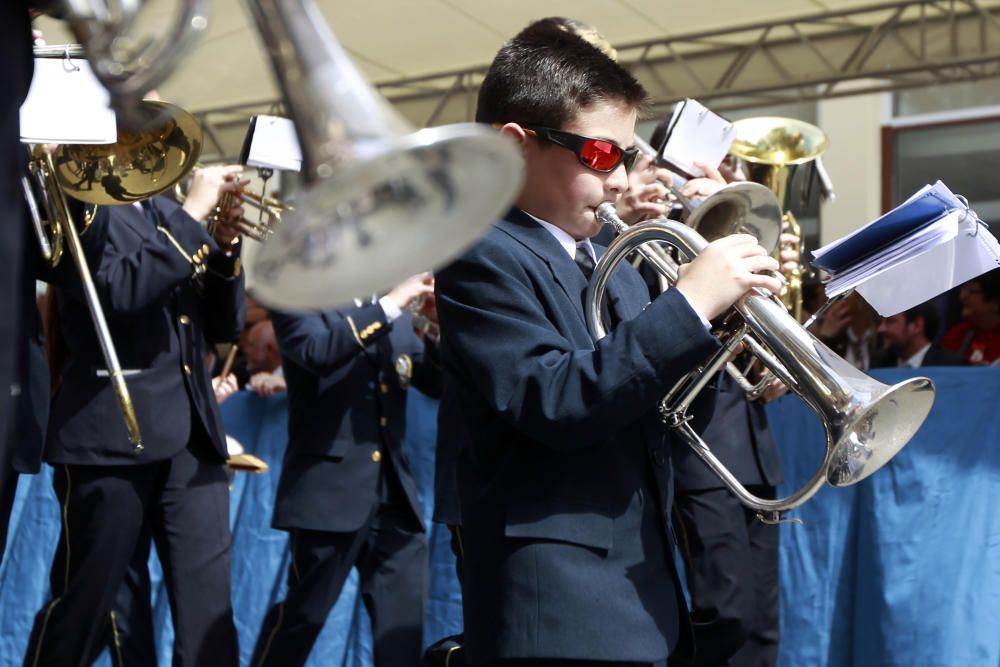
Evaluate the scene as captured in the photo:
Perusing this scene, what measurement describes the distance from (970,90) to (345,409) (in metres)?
6.27

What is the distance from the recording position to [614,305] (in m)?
2.44

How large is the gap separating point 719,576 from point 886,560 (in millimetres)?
678

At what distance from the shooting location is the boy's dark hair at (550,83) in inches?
93.4

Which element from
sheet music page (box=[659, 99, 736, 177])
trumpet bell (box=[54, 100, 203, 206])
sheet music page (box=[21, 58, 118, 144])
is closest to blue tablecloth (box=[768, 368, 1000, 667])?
sheet music page (box=[659, 99, 736, 177])

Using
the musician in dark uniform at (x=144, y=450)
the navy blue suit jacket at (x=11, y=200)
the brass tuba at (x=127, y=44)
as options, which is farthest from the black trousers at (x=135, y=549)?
the brass tuba at (x=127, y=44)

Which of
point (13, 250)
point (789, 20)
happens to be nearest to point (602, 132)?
point (13, 250)

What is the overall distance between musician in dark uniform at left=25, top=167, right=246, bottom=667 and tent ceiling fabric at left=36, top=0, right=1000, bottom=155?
324cm

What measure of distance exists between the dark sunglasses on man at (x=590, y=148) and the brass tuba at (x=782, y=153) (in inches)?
75.0

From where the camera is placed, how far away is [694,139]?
3521 mm

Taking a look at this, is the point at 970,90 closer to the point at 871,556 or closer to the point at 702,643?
the point at 871,556

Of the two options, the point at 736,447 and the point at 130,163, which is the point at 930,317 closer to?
the point at 736,447

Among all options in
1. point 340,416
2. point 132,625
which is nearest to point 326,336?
point 340,416

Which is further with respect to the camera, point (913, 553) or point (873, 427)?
point (913, 553)

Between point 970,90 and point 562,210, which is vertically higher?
point 970,90
